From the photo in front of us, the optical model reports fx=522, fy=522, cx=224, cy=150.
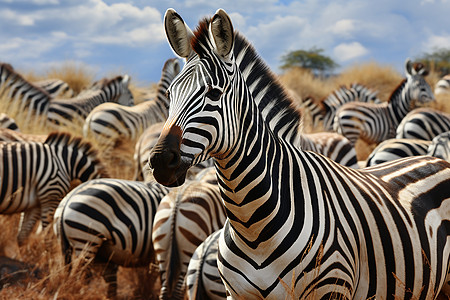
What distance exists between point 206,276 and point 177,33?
6.51ft

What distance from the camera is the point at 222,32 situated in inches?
95.1

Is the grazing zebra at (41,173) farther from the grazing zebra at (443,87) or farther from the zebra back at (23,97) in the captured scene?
the grazing zebra at (443,87)

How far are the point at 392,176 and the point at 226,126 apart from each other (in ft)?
4.02

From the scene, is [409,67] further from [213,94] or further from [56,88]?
[213,94]

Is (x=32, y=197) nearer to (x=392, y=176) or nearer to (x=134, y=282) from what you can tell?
(x=134, y=282)

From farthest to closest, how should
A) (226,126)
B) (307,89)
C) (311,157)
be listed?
(307,89) → (311,157) → (226,126)

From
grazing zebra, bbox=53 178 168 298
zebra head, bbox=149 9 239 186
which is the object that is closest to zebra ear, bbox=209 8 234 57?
zebra head, bbox=149 9 239 186

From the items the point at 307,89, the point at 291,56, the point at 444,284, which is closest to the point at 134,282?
the point at 444,284

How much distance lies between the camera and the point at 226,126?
7.72 feet

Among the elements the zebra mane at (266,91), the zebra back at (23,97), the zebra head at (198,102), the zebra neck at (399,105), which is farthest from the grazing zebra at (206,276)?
the zebra neck at (399,105)

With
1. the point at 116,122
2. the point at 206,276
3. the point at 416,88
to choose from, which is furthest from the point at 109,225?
the point at 416,88

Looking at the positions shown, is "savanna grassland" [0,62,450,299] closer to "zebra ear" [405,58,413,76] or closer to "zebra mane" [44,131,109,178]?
"zebra mane" [44,131,109,178]

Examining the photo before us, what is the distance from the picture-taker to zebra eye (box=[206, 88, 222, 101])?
7.72 ft

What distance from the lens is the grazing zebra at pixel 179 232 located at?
4445mm
